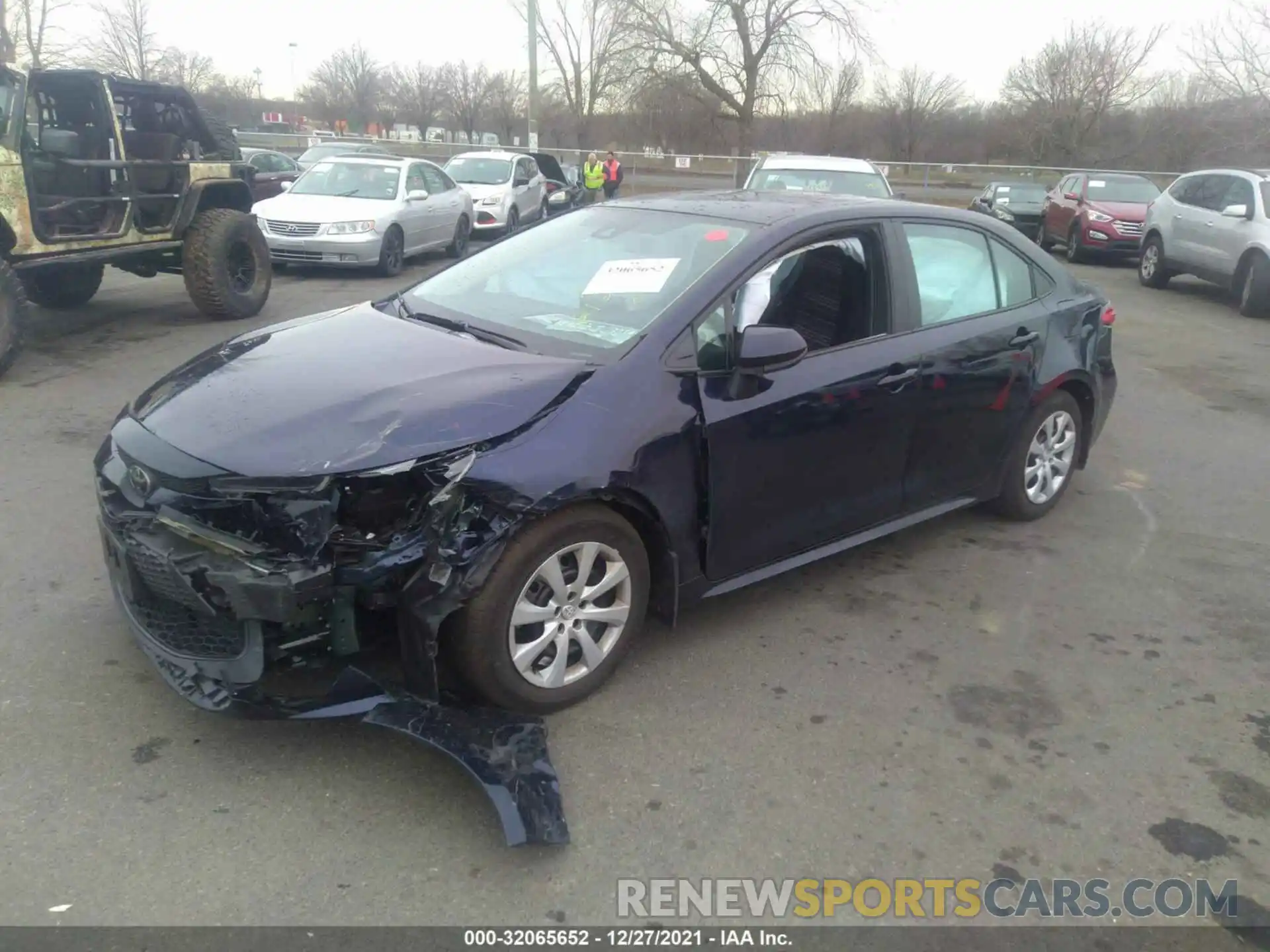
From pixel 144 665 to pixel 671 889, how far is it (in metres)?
2.05

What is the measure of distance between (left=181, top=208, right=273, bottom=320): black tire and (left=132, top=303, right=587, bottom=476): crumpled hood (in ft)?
20.2

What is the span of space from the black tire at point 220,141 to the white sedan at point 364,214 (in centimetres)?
212

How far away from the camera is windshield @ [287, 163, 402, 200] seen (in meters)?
13.7

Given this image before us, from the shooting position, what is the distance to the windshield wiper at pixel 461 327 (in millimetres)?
3744

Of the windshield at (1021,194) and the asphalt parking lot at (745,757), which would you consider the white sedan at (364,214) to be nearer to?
the asphalt parking lot at (745,757)

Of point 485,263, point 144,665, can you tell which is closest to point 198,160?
point 485,263

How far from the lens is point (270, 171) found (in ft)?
65.9

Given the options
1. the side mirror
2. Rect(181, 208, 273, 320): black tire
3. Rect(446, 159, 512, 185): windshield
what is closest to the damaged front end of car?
the side mirror

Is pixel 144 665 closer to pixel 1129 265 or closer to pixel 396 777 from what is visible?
pixel 396 777

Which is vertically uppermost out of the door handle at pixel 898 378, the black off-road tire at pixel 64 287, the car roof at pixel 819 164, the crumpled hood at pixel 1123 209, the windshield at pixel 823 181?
the car roof at pixel 819 164

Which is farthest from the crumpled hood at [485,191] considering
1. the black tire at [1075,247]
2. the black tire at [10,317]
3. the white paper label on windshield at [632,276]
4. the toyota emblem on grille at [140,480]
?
the toyota emblem on grille at [140,480]

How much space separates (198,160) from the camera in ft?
31.7

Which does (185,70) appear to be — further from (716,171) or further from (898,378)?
(898,378)

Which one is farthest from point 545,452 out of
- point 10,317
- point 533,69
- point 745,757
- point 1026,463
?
point 533,69
